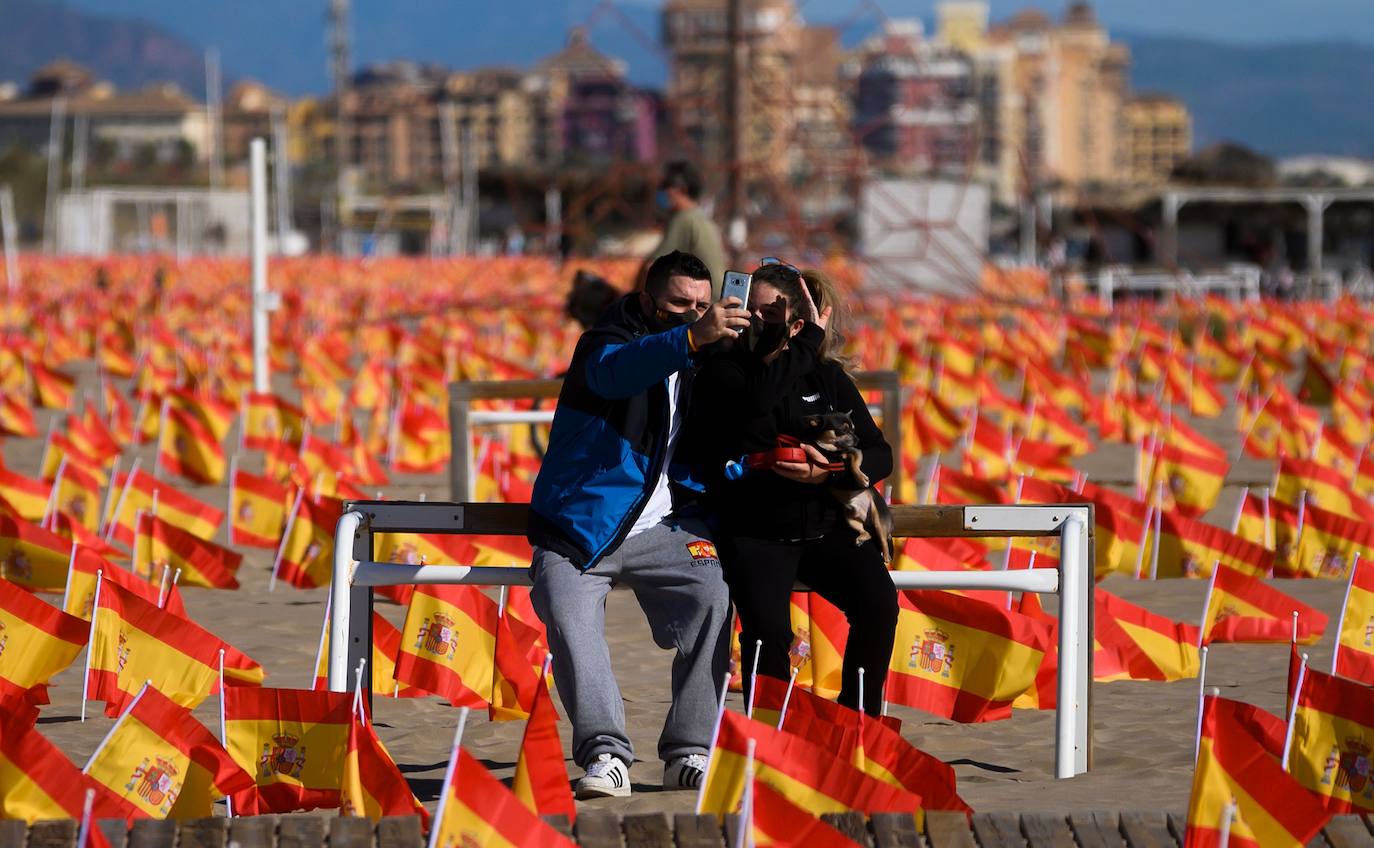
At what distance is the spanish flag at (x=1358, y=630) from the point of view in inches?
232

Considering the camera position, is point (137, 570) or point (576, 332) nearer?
point (137, 570)

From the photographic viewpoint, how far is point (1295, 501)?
9.49 meters

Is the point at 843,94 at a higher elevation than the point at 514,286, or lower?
higher

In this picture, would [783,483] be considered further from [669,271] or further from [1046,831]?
[1046,831]

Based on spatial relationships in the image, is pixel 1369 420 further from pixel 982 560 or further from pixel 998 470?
pixel 982 560

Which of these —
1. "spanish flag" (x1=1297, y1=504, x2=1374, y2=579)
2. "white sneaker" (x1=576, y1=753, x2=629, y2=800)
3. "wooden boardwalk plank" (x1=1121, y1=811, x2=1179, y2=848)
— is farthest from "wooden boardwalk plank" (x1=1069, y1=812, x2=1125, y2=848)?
"spanish flag" (x1=1297, y1=504, x2=1374, y2=579)

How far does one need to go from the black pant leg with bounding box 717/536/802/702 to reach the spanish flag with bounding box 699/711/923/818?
81 cm

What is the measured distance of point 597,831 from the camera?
4.34 m

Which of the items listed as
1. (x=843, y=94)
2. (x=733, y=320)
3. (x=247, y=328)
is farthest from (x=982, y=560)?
(x=247, y=328)

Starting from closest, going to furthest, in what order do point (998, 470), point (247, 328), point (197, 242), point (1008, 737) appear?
point (1008, 737)
point (998, 470)
point (247, 328)
point (197, 242)

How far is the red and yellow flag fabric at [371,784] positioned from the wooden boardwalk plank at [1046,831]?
118cm

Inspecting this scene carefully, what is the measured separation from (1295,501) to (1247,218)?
137 ft

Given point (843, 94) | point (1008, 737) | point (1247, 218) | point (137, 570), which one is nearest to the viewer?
point (1008, 737)

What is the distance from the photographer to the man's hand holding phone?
4648 mm
